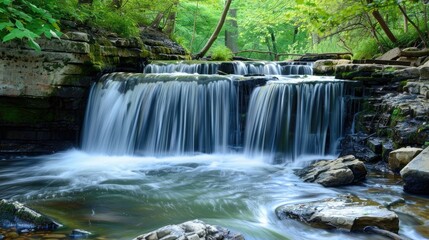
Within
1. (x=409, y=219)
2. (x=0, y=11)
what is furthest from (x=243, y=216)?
(x=0, y=11)

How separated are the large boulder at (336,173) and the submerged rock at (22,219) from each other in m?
3.72

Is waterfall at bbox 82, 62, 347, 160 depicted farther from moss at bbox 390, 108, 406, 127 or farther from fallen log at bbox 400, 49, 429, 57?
fallen log at bbox 400, 49, 429, 57

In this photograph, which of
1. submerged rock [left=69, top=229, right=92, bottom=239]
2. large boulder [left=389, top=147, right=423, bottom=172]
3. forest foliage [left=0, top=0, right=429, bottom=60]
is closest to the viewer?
submerged rock [left=69, top=229, right=92, bottom=239]

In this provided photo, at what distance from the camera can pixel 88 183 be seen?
6.19 meters

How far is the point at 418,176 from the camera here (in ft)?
17.4

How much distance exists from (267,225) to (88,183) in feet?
10.0

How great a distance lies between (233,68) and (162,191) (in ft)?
19.1

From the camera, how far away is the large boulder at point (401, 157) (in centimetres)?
612

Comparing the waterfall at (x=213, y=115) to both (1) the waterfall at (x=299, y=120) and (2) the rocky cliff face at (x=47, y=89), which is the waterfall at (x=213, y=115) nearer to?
(1) the waterfall at (x=299, y=120)

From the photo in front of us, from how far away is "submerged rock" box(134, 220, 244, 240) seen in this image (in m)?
3.10

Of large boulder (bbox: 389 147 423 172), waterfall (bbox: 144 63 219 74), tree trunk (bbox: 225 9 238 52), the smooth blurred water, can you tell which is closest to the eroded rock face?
waterfall (bbox: 144 63 219 74)

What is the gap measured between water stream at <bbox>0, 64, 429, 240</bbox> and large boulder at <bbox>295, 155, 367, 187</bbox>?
0.17m

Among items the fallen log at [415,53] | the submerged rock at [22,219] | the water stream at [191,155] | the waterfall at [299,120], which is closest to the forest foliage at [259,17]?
the fallen log at [415,53]

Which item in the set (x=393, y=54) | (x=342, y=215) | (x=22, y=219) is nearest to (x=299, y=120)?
(x=393, y=54)
